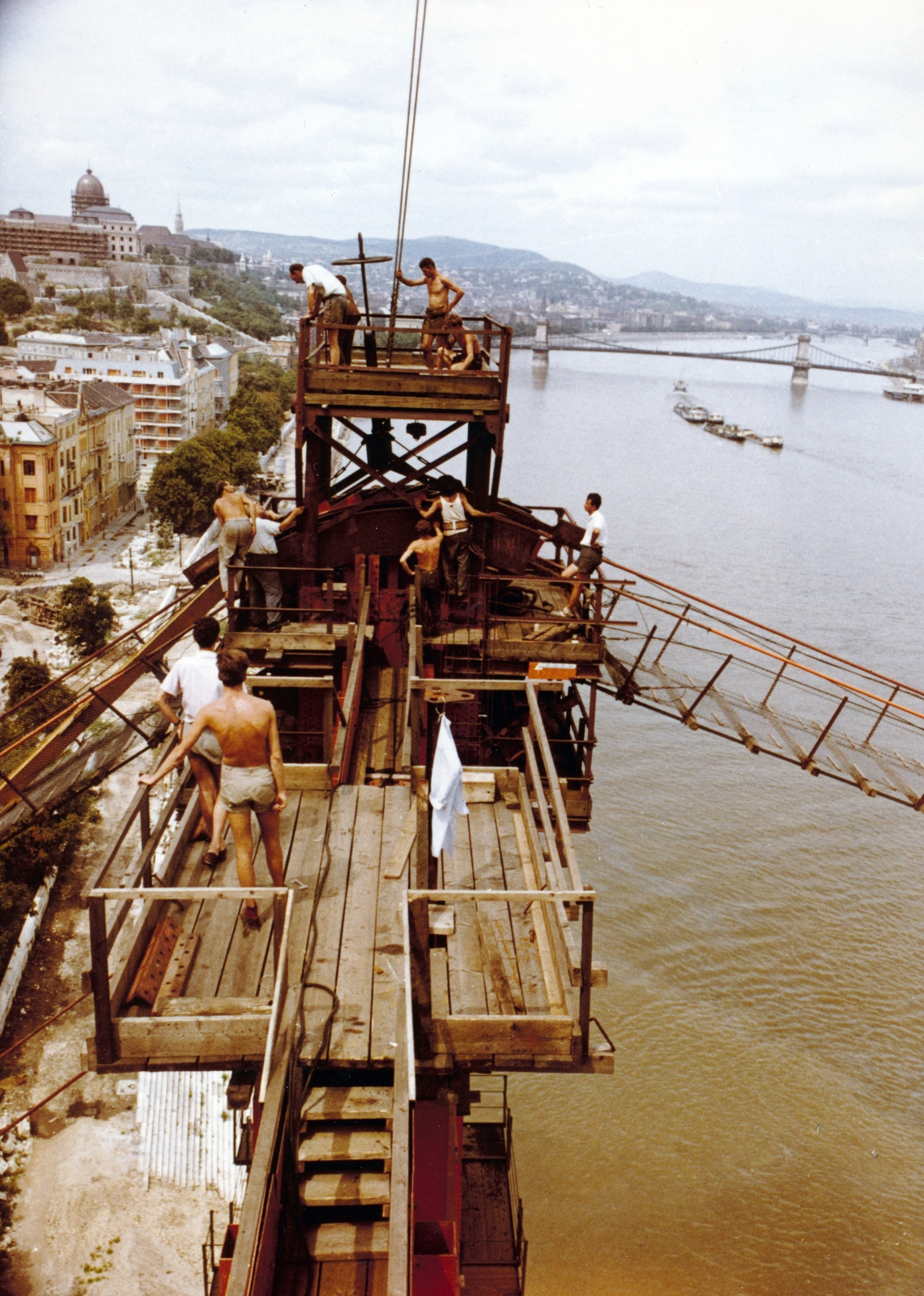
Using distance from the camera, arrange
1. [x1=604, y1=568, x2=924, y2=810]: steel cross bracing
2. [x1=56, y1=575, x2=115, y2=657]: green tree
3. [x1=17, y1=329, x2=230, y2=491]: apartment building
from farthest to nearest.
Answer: [x1=17, y1=329, x2=230, y2=491]: apartment building < [x1=56, y1=575, x2=115, y2=657]: green tree < [x1=604, y1=568, x2=924, y2=810]: steel cross bracing

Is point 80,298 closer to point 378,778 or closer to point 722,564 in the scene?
point 722,564

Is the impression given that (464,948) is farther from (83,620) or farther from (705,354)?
(705,354)

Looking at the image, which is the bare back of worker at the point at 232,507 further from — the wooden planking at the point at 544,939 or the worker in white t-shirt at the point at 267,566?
the wooden planking at the point at 544,939

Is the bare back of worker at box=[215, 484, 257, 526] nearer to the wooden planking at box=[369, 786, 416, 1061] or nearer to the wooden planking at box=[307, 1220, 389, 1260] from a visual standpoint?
the wooden planking at box=[369, 786, 416, 1061]

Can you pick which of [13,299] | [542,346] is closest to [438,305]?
[13,299]

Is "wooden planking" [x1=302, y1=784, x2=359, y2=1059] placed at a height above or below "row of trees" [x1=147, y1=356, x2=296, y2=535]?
above

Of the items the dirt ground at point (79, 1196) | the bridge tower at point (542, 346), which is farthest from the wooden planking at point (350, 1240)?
the bridge tower at point (542, 346)

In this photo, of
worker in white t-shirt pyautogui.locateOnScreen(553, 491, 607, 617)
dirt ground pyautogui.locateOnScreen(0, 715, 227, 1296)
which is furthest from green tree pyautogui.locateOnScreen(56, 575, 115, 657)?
worker in white t-shirt pyautogui.locateOnScreen(553, 491, 607, 617)
